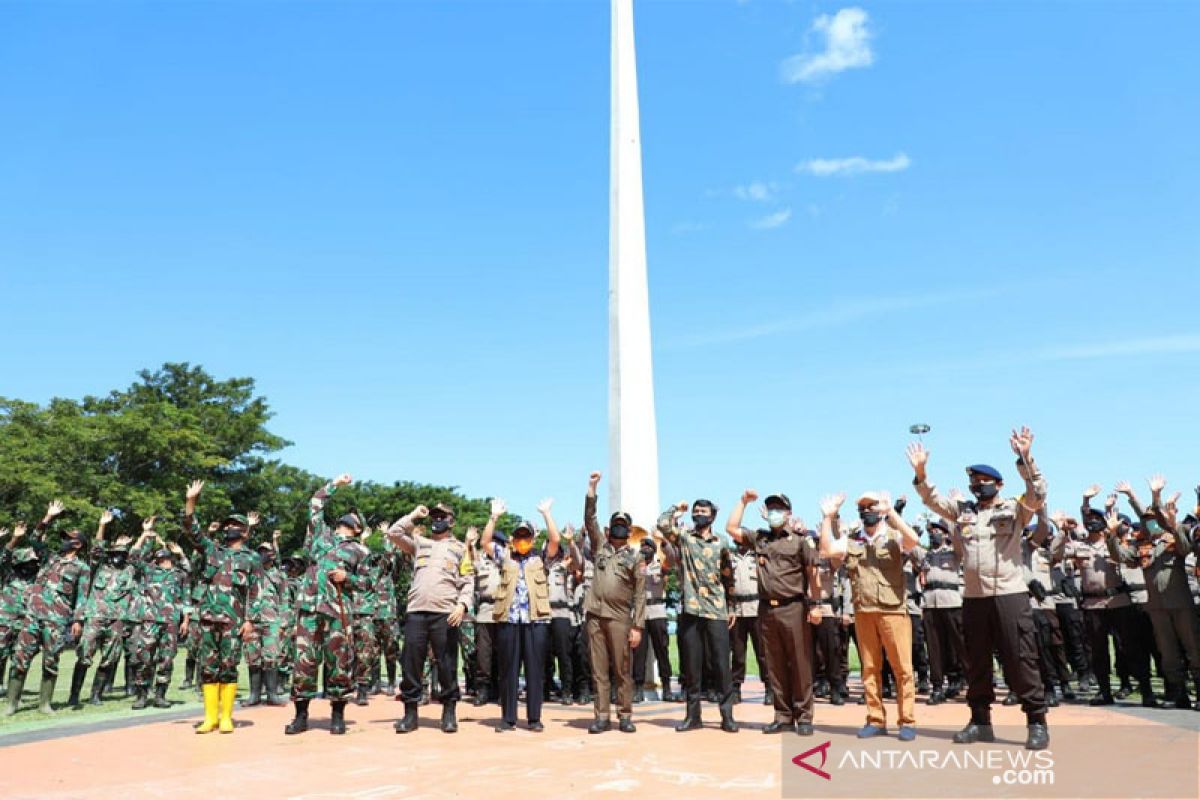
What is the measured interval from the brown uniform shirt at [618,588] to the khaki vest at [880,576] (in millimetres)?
1946

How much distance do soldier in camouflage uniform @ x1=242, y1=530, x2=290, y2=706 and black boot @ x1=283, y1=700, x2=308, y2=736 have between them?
244cm

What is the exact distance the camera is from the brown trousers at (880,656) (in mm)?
7406

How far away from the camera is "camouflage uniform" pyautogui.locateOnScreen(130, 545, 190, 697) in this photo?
38.0ft

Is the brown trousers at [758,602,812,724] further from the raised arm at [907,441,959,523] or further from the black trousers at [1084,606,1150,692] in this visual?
the black trousers at [1084,606,1150,692]

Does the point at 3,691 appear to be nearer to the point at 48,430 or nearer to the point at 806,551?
the point at 806,551

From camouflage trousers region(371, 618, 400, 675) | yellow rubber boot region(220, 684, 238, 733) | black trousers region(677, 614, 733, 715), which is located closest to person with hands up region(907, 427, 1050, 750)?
black trousers region(677, 614, 733, 715)

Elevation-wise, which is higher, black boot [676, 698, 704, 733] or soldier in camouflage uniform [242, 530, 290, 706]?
soldier in camouflage uniform [242, 530, 290, 706]

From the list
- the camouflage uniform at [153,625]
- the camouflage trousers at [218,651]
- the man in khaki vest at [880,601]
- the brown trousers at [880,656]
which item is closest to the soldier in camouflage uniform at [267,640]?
the camouflage uniform at [153,625]

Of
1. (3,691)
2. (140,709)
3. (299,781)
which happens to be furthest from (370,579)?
(3,691)

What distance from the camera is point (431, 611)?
342 inches

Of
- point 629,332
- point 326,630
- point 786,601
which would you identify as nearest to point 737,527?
point 786,601

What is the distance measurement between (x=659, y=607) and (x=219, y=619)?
5301 millimetres

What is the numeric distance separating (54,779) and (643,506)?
385 inches

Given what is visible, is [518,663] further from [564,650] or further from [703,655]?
[564,650]
